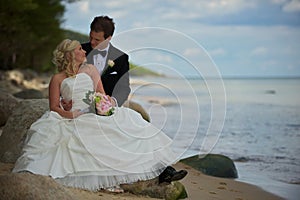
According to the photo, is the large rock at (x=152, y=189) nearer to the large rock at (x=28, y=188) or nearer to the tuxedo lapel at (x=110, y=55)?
the large rock at (x=28, y=188)

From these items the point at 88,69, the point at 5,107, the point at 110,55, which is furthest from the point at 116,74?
the point at 5,107

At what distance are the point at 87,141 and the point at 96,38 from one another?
1.49 meters

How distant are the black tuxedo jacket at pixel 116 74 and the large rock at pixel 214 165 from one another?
368 centimetres

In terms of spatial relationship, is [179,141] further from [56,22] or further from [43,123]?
[56,22]

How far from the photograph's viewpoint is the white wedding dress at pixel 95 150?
683 centimetres

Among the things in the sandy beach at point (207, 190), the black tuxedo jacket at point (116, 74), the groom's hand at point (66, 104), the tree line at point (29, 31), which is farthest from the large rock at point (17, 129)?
the tree line at point (29, 31)

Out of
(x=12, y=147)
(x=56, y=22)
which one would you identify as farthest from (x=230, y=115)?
(x=56, y=22)

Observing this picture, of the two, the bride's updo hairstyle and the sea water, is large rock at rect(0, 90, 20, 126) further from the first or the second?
the bride's updo hairstyle

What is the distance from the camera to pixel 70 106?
747 centimetres

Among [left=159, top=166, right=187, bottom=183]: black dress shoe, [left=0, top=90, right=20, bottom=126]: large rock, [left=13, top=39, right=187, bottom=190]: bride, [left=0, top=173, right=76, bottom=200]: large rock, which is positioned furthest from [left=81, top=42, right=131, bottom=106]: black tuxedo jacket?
[left=0, top=90, right=20, bottom=126]: large rock

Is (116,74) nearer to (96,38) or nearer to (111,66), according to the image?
(111,66)

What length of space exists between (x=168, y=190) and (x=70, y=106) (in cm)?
170

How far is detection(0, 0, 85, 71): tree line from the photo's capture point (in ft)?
106

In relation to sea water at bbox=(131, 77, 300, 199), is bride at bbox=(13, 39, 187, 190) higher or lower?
higher
